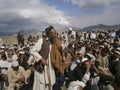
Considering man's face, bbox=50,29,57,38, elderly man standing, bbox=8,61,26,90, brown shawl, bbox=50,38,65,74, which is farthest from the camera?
elderly man standing, bbox=8,61,26,90

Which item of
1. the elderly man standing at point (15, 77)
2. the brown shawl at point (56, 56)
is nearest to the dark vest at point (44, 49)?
the brown shawl at point (56, 56)

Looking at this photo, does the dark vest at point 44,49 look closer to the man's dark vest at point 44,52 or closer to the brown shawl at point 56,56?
the man's dark vest at point 44,52

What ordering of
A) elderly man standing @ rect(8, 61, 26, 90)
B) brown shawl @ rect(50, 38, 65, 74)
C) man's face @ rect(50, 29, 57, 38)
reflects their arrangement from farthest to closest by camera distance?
elderly man standing @ rect(8, 61, 26, 90)
brown shawl @ rect(50, 38, 65, 74)
man's face @ rect(50, 29, 57, 38)

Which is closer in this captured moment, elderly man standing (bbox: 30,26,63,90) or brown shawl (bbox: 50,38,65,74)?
elderly man standing (bbox: 30,26,63,90)

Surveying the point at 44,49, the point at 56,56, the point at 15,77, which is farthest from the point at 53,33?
the point at 15,77

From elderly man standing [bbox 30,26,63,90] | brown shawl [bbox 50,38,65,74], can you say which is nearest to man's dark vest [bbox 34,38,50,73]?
elderly man standing [bbox 30,26,63,90]

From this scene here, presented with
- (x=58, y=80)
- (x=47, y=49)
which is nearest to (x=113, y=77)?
(x=58, y=80)

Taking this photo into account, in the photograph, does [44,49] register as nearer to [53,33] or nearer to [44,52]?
[44,52]

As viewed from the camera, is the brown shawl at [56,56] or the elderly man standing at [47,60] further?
the brown shawl at [56,56]

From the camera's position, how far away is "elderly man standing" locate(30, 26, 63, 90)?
28.6 feet

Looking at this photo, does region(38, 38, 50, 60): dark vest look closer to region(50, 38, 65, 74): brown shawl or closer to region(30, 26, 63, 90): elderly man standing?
region(30, 26, 63, 90): elderly man standing

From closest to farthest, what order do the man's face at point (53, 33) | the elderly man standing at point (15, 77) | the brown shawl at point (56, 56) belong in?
the man's face at point (53, 33) < the brown shawl at point (56, 56) < the elderly man standing at point (15, 77)

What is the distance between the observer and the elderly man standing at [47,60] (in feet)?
28.6

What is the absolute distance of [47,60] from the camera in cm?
888
